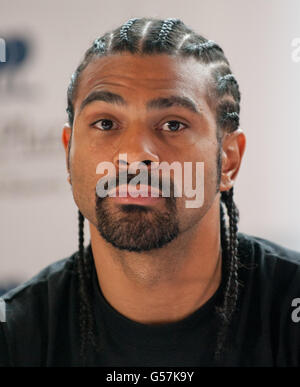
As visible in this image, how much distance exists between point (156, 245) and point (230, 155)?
0.93 feet

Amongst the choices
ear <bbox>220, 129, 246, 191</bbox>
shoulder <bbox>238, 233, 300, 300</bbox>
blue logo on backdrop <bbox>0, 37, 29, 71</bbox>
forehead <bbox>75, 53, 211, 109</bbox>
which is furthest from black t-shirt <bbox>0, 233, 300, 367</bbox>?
blue logo on backdrop <bbox>0, 37, 29, 71</bbox>

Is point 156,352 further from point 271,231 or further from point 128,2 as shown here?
point 128,2

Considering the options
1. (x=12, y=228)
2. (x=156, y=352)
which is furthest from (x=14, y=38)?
(x=156, y=352)

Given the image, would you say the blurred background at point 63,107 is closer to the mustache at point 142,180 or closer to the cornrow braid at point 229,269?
the cornrow braid at point 229,269

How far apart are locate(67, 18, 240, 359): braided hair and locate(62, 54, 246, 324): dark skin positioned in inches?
0.8

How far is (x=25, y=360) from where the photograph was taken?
1119 millimetres

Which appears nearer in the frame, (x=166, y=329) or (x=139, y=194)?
(x=139, y=194)

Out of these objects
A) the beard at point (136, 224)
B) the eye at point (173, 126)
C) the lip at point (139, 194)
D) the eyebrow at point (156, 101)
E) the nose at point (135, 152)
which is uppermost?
the eyebrow at point (156, 101)

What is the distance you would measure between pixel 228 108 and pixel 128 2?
2.20 feet

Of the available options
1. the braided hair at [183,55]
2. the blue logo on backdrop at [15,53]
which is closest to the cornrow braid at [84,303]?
the braided hair at [183,55]

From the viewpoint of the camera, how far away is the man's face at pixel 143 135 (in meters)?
1.00

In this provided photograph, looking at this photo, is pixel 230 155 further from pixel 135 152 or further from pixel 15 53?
pixel 15 53

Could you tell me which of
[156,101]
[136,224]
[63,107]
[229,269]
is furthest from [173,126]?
[63,107]

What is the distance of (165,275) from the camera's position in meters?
1.10
